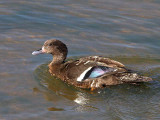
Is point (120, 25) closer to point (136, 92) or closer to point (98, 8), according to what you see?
point (98, 8)

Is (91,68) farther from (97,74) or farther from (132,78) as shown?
(132,78)

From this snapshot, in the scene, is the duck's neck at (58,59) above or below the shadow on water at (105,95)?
above

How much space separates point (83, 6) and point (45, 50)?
4400 mm

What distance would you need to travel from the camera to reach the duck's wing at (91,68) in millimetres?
7797

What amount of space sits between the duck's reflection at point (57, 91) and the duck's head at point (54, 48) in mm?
424

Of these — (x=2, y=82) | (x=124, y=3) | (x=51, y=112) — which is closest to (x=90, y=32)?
(x=124, y=3)

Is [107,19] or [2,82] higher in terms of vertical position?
[107,19]

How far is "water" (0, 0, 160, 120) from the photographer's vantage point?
6.85m

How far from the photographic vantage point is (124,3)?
13.1m

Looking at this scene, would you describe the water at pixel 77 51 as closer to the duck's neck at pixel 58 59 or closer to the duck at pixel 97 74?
the duck at pixel 97 74

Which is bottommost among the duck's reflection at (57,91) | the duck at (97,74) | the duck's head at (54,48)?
the duck's reflection at (57,91)

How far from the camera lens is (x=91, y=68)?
785 centimetres

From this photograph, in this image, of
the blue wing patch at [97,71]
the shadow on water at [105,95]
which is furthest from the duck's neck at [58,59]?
the blue wing patch at [97,71]

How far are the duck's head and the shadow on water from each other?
424 mm
